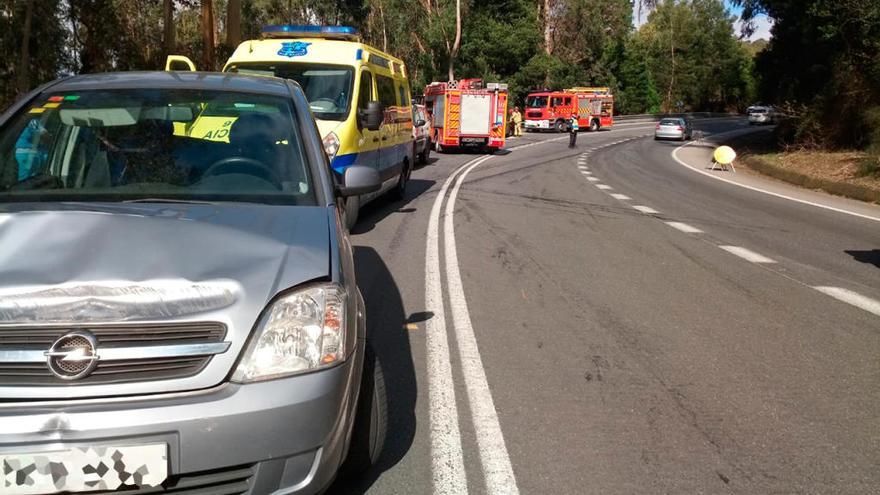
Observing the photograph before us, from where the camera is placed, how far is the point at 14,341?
8.17 feet

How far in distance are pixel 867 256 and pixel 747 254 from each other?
150 cm

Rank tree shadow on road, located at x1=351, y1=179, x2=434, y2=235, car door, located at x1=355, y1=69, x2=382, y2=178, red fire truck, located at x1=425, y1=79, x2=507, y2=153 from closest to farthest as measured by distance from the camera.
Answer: car door, located at x1=355, y1=69, x2=382, y2=178, tree shadow on road, located at x1=351, y1=179, x2=434, y2=235, red fire truck, located at x1=425, y1=79, x2=507, y2=153

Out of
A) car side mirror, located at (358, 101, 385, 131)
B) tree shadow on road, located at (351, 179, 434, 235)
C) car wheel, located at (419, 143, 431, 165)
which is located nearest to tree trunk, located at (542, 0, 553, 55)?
car wheel, located at (419, 143, 431, 165)

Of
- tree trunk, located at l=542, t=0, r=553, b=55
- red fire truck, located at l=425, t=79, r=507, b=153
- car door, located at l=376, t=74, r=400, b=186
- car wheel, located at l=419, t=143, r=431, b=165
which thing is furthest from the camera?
tree trunk, located at l=542, t=0, r=553, b=55

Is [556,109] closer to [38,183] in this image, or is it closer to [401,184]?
[401,184]

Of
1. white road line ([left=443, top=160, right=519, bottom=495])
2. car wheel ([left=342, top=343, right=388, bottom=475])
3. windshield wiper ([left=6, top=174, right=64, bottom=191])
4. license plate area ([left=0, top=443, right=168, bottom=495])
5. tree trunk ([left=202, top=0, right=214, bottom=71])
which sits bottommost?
white road line ([left=443, top=160, right=519, bottom=495])

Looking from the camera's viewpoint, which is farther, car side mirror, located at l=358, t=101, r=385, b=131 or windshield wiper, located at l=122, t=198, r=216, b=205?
car side mirror, located at l=358, t=101, r=385, b=131

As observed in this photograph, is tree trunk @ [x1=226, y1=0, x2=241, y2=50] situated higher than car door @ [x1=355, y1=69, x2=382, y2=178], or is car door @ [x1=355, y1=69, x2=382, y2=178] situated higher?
tree trunk @ [x1=226, y1=0, x2=241, y2=50]

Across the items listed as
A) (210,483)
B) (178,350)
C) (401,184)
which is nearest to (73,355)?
(178,350)

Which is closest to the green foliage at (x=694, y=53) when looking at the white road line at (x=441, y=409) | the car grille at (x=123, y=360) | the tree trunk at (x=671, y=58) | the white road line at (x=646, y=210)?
the tree trunk at (x=671, y=58)

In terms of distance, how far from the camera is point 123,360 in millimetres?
2531

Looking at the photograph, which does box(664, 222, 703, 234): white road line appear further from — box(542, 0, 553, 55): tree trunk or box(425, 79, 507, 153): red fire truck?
box(542, 0, 553, 55): tree trunk

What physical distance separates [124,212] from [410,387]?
2108mm

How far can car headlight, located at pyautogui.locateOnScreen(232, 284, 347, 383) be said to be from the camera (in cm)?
267
